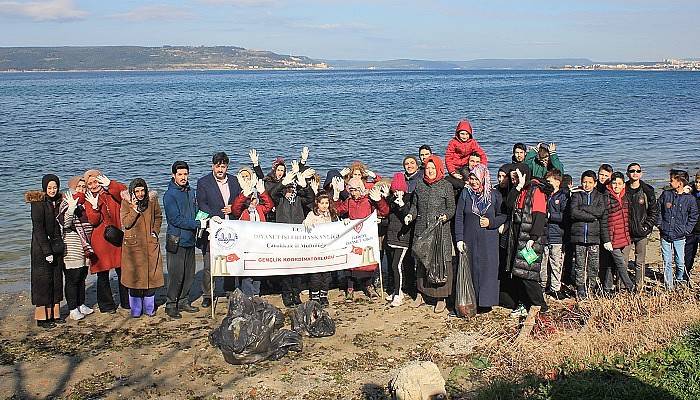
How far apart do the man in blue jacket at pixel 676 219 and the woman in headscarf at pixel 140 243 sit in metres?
6.68

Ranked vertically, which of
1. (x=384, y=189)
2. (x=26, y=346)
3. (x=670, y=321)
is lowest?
(x=26, y=346)

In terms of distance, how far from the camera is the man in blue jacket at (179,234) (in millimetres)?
8438

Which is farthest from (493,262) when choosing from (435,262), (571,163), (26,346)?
(571,163)

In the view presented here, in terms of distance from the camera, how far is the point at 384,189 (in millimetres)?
8945

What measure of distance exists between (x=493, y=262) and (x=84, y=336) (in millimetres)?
5029

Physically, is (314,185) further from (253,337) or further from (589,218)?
(589,218)

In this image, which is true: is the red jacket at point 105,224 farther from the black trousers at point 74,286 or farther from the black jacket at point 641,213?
the black jacket at point 641,213

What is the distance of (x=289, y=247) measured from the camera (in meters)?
8.87

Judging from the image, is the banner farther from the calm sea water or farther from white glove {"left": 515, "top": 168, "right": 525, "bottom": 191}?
the calm sea water

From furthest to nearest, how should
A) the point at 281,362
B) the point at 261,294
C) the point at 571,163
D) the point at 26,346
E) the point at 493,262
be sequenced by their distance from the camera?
the point at 571,163 < the point at 261,294 < the point at 493,262 < the point at 26,346 < the point at 281,362

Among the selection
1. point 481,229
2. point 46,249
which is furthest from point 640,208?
point 46,249

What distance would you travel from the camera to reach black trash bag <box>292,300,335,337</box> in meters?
7.86

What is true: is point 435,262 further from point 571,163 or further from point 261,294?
point 571,163

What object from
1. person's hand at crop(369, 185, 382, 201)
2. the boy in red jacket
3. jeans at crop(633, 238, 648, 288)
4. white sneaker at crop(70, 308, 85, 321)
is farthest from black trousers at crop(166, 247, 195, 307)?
jeans at crop(633, 238, 648, 288)
